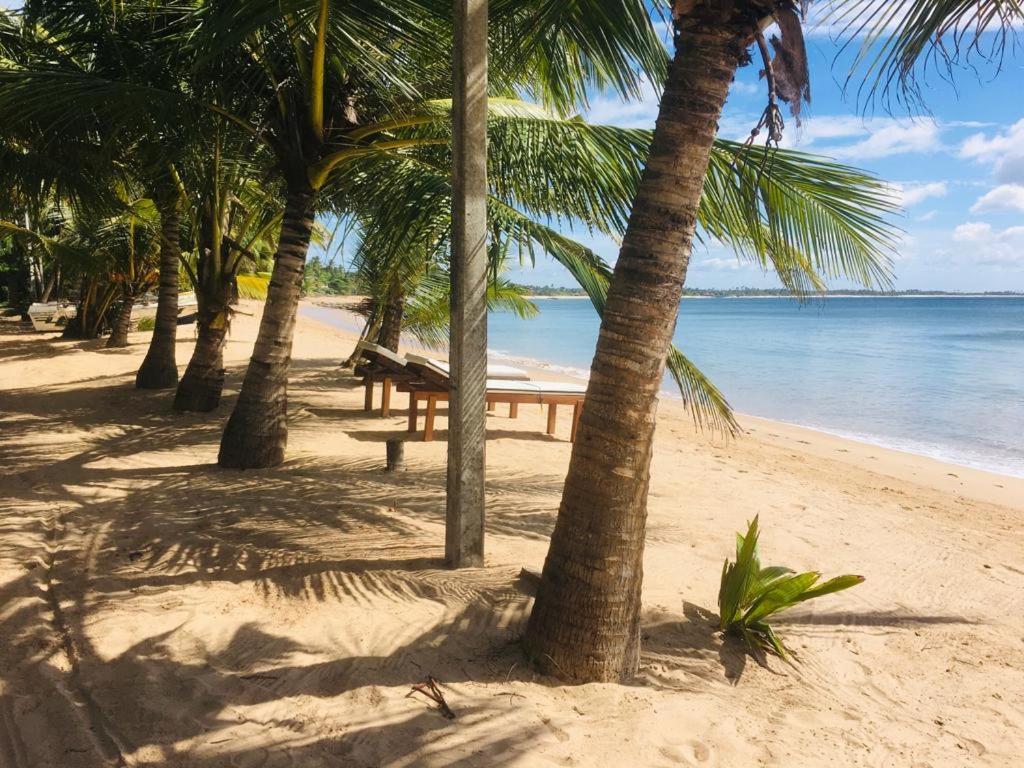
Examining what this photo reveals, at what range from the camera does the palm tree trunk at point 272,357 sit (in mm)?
5484

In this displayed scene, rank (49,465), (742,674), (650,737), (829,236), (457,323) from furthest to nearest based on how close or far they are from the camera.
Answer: (49,465), (829,236), (457,323), (742,674), (650,737)

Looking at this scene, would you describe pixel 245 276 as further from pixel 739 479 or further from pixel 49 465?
pixel 739 479

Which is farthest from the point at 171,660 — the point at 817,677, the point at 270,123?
the point at 270,123

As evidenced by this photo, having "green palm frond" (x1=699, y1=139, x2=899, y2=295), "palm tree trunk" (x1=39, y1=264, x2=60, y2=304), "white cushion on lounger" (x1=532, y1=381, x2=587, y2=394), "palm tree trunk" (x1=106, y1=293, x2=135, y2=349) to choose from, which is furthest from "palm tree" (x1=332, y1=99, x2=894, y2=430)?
"palm tree trunk" (x1=39, y1=264, x2=60, y2=304)

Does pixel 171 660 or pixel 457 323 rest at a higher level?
pixel 457 323

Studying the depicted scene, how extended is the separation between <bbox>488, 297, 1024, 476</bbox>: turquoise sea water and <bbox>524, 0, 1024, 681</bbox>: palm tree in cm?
116

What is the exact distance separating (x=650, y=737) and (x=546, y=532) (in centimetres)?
218

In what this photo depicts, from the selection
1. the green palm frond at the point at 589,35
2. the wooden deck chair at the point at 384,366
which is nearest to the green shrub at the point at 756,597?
the green palm frond at the point at 589,35

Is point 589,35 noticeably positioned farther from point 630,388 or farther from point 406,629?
point 406,629

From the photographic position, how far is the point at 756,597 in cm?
349

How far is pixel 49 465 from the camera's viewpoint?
A: 5535 mm

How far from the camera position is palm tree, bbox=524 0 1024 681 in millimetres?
2543

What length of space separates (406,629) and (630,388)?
1453mm

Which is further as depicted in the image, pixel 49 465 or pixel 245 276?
pixel 245 276
